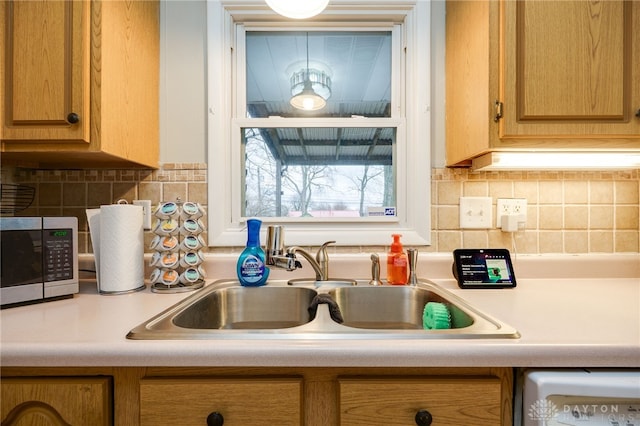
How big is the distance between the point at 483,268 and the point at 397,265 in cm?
32

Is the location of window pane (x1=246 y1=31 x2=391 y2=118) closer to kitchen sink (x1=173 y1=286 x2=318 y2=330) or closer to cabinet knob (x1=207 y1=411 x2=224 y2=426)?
kitchen sink (x1=173 y1=286 x2=318 y2=330)

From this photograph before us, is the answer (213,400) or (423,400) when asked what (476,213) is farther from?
(213,400)

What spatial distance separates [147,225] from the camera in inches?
50.6

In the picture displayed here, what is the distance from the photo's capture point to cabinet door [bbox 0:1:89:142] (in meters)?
0.97

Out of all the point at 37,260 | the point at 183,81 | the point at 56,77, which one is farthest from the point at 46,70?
the point at 37,260

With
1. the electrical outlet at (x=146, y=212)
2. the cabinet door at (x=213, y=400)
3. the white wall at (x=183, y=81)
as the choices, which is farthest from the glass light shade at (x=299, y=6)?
the cabinet door at (x=213, y=400)

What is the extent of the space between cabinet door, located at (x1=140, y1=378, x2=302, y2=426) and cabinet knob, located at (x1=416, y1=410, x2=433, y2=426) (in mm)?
259

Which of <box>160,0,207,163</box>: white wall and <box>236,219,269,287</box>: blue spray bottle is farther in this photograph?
<box>160,0,207,163</box>: white wall

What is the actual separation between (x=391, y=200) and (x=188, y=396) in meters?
1.05

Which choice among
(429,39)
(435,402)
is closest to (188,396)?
(435,402)

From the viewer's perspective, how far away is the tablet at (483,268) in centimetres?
117

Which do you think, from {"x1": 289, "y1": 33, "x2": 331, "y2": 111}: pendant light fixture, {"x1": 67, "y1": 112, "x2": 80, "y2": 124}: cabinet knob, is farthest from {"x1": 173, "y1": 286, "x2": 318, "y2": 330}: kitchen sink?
{"x1": 289, "y1": 33, "x2": 331, "y2": 111}: pendant light fixture

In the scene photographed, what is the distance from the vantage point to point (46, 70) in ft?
3.19

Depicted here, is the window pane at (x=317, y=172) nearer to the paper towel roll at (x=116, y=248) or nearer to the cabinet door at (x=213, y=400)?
the paper towel roll at (x=116, y=248)
